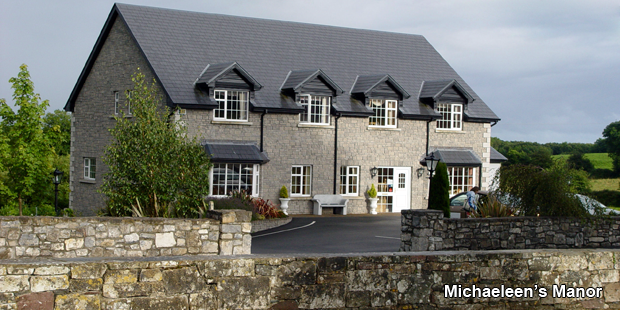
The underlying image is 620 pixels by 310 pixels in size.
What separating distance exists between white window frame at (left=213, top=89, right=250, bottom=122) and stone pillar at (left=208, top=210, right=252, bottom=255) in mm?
13373

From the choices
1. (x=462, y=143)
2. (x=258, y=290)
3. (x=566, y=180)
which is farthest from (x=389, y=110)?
(x=258, y=290)

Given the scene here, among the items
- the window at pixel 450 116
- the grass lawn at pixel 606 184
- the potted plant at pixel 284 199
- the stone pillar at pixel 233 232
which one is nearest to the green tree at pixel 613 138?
the grass lawn at pixel 606 184

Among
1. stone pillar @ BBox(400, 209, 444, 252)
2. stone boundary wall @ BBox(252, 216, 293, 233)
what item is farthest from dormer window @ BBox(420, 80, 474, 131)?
stone pillar @ BBox(400, 209, 444, 252)

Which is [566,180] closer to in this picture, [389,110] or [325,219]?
[325,219]

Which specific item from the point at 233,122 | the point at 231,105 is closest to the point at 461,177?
the point at 233,122

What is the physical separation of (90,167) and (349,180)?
1222 cm

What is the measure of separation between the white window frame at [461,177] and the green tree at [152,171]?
56.9ft

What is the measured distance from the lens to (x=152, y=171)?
50.6ft

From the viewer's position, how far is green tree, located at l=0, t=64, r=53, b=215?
92.7 ft

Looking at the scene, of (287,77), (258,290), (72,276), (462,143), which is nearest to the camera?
(72,276)

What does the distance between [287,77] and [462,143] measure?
938cm

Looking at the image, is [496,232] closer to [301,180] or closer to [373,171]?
[301,180]

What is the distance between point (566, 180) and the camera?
50.5 ft

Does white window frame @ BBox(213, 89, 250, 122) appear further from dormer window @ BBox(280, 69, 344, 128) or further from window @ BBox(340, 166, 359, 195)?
window @ BBox(340, 166, 359, 195)
